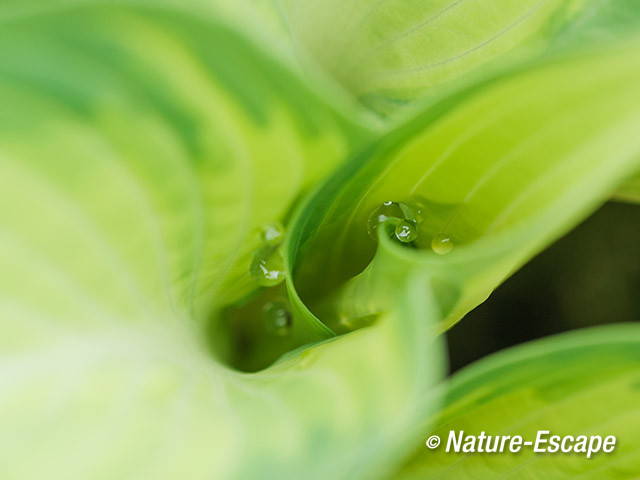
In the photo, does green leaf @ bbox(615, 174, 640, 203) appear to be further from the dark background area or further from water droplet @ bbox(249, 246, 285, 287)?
water droplet @ bbox(249, 246, 285, 287)

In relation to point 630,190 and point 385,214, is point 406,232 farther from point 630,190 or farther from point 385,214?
point 630,190

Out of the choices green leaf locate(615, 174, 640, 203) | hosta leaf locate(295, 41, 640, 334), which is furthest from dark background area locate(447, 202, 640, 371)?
hosta leaf locate(295, 41, 640, 334)

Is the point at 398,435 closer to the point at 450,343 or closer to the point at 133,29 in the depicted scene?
the point at 133,29

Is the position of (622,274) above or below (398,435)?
below

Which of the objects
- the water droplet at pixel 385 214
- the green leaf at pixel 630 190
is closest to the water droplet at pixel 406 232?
the water droplet at pixel 385 214

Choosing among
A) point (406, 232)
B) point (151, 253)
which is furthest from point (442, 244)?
point (151, 253)

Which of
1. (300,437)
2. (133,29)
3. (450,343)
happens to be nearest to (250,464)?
(300,437)
